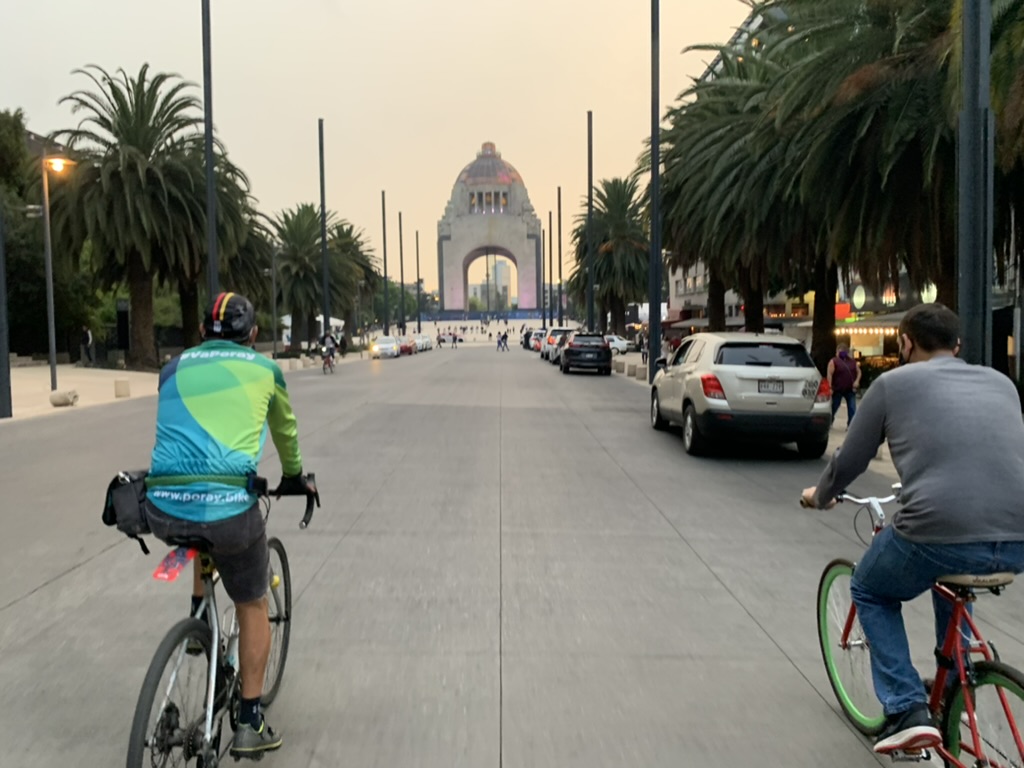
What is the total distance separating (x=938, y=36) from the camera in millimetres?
15578

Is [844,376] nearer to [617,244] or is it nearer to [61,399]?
[61,399]

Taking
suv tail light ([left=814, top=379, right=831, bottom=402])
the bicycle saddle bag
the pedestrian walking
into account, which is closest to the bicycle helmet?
the bicycle saddle bag

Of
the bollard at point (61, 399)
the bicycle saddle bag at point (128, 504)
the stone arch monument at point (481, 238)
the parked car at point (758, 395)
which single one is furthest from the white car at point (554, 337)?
the stone arch monument at point (481, 238)

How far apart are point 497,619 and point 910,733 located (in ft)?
9.75

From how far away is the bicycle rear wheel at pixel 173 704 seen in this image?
297 centimetres

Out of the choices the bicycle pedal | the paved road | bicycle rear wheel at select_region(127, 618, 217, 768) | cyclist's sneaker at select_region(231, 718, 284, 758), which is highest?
bicycle rear wheel at select_region(127, 618, 217, 768)

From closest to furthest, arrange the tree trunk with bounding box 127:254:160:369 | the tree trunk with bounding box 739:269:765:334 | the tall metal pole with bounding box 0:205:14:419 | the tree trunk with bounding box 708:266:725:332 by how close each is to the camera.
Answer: the tall metal pole with bounding box 0:205:14:419, the tree trunk with bounding box 739:269:765:334, the tree trunk with bounding box 708:266:725:332, the tree trunk with bounding box 127:254:160:369

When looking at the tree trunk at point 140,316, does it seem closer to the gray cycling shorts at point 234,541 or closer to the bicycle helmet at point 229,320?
the bicycle helmet at point 229,320

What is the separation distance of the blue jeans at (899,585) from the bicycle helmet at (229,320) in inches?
96.8

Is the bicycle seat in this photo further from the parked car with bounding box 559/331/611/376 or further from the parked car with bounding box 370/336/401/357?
the parked car with bounding box 370/336/401/357

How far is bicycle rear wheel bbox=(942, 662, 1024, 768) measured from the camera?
2959 millimetres

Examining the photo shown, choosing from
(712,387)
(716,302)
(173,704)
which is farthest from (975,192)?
(716,302)

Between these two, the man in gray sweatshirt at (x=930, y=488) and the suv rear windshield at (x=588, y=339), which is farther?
the suv rear windshield at (x=588, y=339)

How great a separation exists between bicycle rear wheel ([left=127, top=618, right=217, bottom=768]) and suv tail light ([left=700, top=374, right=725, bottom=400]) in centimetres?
1017
